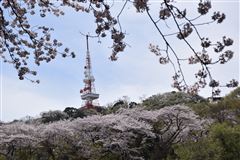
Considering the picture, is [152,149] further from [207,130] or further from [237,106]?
[237,106]

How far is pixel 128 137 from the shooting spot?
1741 cm

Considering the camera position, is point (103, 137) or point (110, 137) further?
point (103, 137)

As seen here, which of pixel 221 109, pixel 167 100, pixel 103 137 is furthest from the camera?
pixel 167 100

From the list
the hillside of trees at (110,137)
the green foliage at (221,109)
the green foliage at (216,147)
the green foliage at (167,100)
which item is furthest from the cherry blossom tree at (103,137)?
the green foliage at (167,100)

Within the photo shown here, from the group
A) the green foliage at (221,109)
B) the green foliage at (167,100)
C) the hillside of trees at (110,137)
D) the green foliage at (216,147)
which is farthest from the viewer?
the green foliage at (167,100)

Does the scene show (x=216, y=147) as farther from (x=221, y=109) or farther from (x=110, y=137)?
(x=221, y=109)

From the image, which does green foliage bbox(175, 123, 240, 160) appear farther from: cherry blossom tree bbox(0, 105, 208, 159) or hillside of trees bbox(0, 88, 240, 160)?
cherry blossom tree bbox(0, 105, 208, 159)

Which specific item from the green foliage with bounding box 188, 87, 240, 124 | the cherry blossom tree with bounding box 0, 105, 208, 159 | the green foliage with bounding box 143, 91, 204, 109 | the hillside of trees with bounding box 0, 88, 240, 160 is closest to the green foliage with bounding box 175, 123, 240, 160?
the hillside of trees with bounding box 0, 88, 240, 160

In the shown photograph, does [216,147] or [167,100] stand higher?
[167,100]

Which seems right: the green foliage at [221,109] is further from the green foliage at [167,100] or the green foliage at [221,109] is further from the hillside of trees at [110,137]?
the hillside of trees at [110,137]

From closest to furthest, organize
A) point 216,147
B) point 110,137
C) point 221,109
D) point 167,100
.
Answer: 1. point 216,147
2. point 110,137
3. point 221,109
4. point 167,100

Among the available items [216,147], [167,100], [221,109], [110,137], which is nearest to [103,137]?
[110,137]

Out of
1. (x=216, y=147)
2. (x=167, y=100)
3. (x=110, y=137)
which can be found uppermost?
(x=167, y=100)

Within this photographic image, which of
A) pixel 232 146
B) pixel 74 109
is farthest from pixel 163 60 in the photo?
pixel 74 109
